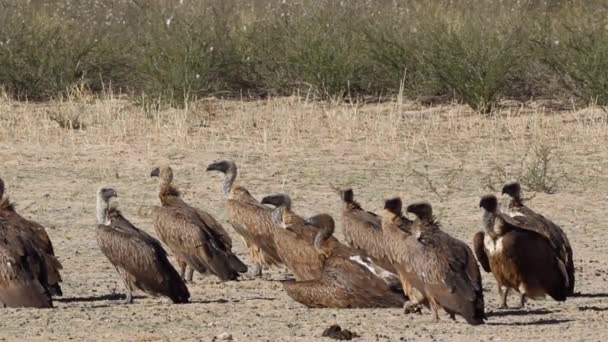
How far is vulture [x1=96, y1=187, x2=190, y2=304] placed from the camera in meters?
11.4

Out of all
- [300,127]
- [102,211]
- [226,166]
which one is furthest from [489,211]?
[300,127]

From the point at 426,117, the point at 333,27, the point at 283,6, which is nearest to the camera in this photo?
the point at 426,117

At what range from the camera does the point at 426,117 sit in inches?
874

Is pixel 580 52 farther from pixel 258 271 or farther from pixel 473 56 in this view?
pixel 258 271

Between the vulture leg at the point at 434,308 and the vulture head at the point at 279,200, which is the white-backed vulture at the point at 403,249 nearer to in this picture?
the vulture leg at the point at 434,308

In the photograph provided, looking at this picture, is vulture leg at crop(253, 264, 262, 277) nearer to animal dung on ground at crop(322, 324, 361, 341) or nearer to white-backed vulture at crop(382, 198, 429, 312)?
white-backed vulture at crop(382, 198, 429, 312)

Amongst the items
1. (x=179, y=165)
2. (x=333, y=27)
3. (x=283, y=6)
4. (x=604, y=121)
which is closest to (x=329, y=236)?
(x=179, y=165)

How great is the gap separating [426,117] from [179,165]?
4972 millimetres

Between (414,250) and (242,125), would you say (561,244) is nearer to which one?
(414,250)

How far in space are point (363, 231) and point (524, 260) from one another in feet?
5.90

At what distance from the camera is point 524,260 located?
1104 centimetres

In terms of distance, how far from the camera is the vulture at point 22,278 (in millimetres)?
10875

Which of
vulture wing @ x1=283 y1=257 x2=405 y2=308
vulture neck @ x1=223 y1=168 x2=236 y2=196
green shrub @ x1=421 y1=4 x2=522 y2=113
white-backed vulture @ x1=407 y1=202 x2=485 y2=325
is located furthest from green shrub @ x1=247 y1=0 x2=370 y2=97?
white-backed vulture @ x1=407 y1=202 x2=485 y2=325

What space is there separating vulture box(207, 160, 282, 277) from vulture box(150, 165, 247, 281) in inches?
21.3
